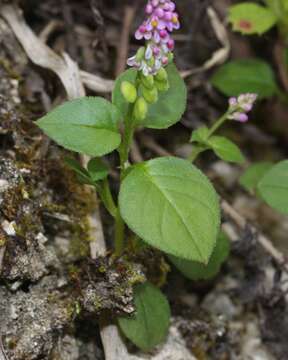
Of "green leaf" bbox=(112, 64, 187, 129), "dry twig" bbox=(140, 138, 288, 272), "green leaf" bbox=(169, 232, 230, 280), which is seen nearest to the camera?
"green leaf" bbox=(112, 64, 187, 129)

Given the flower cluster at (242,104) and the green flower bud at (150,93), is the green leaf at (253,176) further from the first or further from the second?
the green flower bud at (150,93)

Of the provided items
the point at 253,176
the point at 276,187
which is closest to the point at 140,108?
the point at 276,187

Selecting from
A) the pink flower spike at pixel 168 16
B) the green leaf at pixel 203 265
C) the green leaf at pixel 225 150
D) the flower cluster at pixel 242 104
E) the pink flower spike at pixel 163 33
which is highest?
the pink flower spike at pixel 168 16

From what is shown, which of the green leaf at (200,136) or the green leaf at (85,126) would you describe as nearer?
the green leaf at (85,126)

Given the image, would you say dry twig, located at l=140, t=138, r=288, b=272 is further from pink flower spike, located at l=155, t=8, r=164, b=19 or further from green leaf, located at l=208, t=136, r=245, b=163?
pink flower spike, located at l=155, t=8, r=164, b=19

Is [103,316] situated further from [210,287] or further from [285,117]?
[285,117]

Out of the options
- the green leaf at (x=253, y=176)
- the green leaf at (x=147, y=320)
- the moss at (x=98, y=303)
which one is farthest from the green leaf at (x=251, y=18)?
the moss at (x=98, y=303)

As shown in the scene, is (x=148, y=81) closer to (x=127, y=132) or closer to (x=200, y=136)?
(x=127, y=132)

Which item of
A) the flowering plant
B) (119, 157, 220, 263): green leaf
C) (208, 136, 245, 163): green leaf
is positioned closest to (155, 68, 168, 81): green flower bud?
the flowering plant
